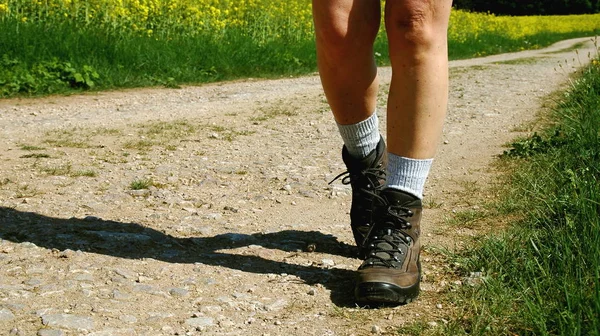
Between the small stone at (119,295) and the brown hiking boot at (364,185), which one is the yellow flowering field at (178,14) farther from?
the small stone at (119,295)

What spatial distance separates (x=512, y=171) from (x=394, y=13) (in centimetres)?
221

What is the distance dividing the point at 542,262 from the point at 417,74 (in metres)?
0.70

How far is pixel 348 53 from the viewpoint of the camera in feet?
9.16

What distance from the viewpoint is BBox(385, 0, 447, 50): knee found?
2570 millimetres

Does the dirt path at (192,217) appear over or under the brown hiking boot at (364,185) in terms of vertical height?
under

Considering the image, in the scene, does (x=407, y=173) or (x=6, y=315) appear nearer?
(x=6, y=315)

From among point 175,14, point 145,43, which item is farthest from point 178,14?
point 145,43

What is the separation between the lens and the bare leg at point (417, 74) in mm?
2588

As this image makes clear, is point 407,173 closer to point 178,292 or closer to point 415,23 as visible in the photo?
point 415,23

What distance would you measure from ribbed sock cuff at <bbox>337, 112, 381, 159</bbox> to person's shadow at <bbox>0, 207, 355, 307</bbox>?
390 millimetres

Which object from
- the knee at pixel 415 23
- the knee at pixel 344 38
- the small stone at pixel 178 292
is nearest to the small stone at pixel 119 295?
the small stone at pixel 178 292

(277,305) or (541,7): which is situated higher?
(277,305)

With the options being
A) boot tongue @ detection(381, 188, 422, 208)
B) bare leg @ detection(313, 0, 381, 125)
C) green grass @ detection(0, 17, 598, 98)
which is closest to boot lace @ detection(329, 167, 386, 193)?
bare leg @ detection(313, 0, 381, 125)

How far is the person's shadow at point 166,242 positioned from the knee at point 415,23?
82 cm
